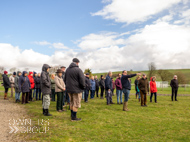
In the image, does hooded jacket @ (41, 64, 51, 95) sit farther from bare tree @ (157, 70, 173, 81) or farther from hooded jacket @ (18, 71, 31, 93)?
bare tree @ (157, 70, 173, 81)

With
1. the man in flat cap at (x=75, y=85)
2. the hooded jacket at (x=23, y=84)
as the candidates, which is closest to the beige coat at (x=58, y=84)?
the man in flat cap at (x=75, y=85)

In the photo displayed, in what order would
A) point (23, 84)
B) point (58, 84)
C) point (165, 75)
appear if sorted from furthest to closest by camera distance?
1. point (165, 75)
2. point (23, 84)
3. point (58, 84)

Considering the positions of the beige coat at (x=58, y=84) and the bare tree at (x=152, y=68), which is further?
the bare tree at (x=152, y=68)

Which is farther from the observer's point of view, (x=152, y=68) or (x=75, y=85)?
(x=152, y=68)

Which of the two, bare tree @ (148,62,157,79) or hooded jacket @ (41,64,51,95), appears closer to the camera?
hooded jacket @ (41,64,51,95)

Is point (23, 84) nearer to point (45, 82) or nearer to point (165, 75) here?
point (45, 82)

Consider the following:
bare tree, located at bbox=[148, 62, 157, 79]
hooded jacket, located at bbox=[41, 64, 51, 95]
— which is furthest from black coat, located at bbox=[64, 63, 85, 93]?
bare tree, located at bbox=[148, 62, 157, 79]

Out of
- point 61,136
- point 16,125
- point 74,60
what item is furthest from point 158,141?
point 16,125

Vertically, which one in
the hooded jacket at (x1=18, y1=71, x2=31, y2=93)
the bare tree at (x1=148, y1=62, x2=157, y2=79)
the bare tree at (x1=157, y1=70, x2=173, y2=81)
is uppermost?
the bare tree at (x1=148, y1=62, x2=157, y2=79)

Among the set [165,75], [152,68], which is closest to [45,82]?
[165,75]

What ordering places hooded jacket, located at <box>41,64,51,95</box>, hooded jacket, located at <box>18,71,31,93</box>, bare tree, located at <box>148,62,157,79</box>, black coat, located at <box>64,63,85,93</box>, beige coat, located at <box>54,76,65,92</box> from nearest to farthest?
black coat, located at <box>64,63,85,93</box>, hooded jacket, located at <box>41,64,51,95</box>, beige coat, located at <box>54,76,65,92</box>, hooded jacket, located at <box>18,71,31,93</box>, bare tree, located at <box>148,62,157,79</box>

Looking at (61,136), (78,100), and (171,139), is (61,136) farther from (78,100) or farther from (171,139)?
(171,139)

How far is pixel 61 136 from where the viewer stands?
4656mm

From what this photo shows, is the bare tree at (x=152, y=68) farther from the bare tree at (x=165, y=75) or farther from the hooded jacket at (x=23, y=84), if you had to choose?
the hooded jacket at (x=23, y=84)
